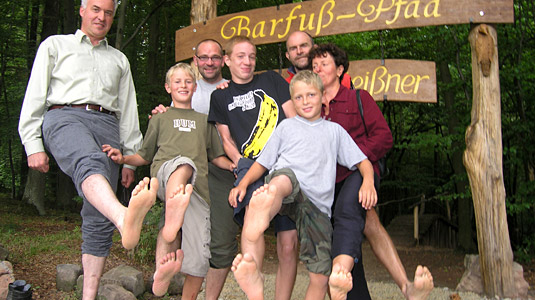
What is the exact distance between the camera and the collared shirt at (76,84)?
2998 millimetres

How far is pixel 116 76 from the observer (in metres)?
3.29

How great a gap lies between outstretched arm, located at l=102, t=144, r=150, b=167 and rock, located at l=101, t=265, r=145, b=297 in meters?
2.17

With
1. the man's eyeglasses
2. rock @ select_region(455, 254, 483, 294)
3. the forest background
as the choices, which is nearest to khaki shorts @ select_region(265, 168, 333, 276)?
the man's eyeglasses

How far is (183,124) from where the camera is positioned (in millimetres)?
3174

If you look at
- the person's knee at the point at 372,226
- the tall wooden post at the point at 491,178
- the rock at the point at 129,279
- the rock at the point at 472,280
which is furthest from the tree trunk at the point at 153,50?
the person's knee at the point at 372,226

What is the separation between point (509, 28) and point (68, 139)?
7.70 meters

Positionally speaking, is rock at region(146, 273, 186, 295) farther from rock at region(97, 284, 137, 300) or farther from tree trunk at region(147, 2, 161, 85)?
tree trunk at region(147, 2, 161, 85)

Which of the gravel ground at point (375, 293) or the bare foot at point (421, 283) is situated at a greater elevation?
the bare foot at point (421, 283)

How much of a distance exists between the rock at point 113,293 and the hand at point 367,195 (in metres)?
2.75

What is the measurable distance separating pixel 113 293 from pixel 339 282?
2826 millimetres

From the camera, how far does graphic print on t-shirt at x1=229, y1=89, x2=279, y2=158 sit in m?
3.17

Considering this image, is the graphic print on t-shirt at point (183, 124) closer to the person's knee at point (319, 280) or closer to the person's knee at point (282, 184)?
the person's knee at point (282, 184)

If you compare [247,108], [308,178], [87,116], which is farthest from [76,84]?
[308,178]

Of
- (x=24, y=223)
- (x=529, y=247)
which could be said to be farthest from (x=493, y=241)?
(x=24, y=223)
